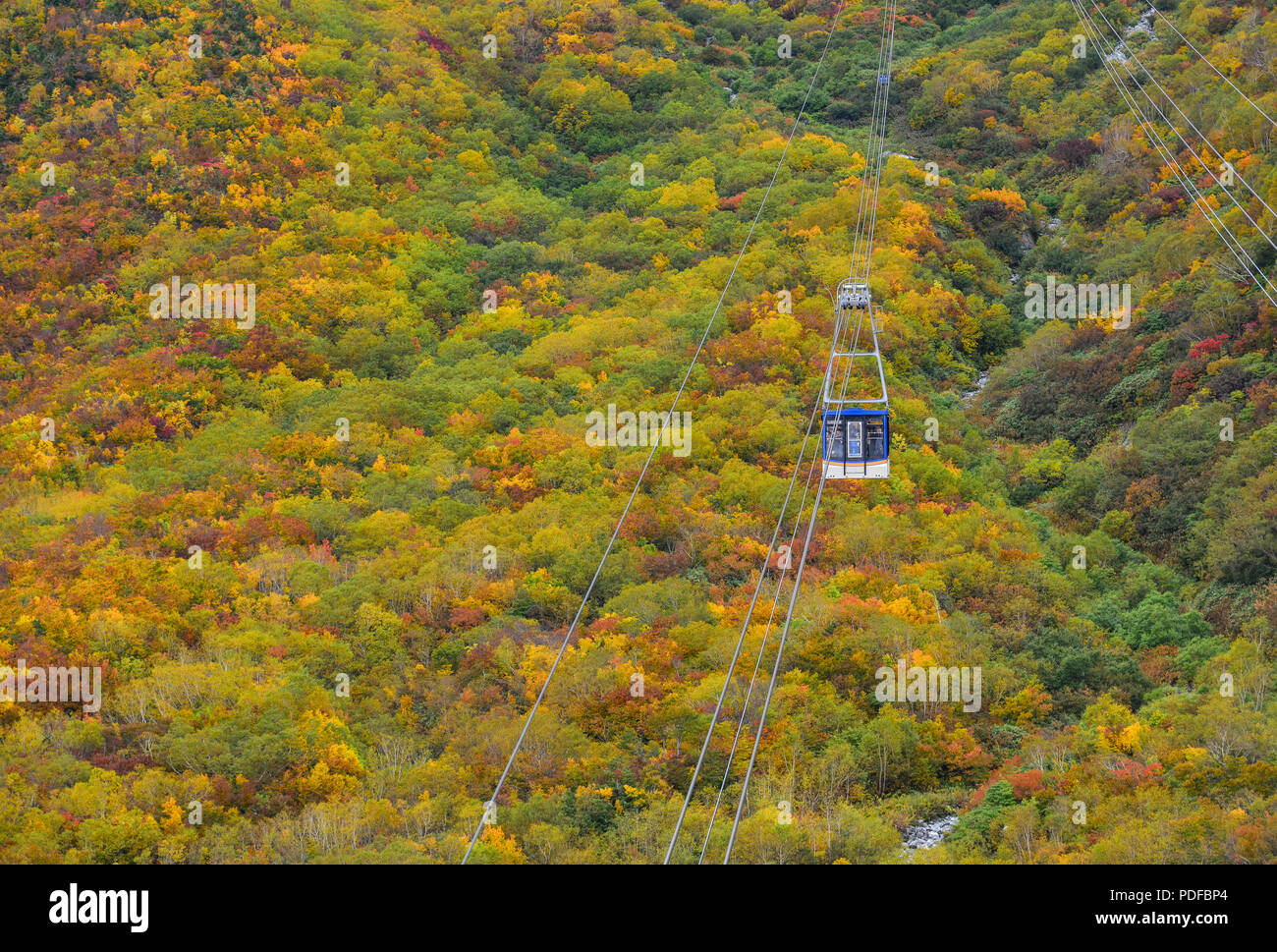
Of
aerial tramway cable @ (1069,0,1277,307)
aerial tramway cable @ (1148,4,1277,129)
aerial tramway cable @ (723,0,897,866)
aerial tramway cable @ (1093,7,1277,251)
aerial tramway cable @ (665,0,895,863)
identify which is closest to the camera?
aerial tramway cable @ (665,0,895,863)

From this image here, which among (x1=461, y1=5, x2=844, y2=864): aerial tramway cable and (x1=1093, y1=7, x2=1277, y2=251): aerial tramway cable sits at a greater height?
(x1=1093, y1=7, x2=1277, y2=251): aerial tramway cable

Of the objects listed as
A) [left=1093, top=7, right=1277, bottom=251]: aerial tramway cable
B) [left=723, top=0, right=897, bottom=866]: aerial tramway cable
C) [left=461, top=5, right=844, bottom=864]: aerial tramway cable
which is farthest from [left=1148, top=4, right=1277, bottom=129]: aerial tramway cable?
[left=461, top=5, right=844, bottom=864]: aerial tramway cable

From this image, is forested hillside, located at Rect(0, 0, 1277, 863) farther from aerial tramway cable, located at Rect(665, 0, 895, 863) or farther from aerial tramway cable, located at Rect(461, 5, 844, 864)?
aerial tramway cable, located at Rect(665, 0, 895, 863)

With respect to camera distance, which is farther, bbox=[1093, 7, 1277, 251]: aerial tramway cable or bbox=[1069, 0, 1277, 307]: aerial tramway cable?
bbox=[1093, 7, 1277, 251]: aerial tramway cable

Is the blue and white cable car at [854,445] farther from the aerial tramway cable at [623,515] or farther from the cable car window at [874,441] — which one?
the aerial tramway cable at [623,515]

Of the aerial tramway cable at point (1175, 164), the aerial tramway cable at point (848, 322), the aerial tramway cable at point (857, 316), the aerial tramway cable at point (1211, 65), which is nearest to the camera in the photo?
A: the aerial tramway cable at point (848, 322)

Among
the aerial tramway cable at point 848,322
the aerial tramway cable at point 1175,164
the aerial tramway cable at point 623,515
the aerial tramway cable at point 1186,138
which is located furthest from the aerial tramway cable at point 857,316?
the aerial tramway cable at point 1186,138

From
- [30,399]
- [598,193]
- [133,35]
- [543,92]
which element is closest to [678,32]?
[543,92]
